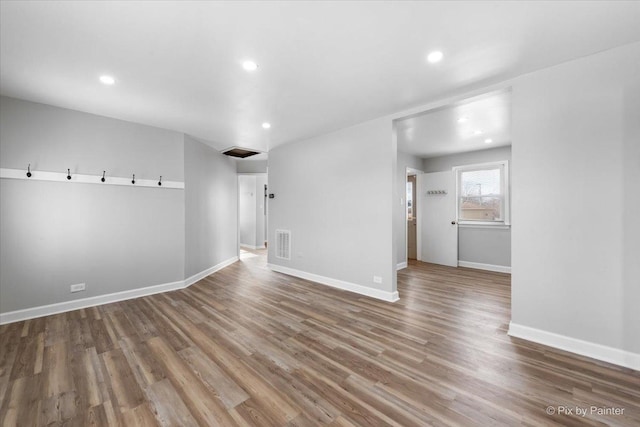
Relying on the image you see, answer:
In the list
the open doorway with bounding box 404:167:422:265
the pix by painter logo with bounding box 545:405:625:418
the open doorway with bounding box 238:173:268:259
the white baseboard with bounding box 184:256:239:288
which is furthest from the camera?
the open doorway with bounding box 238:173:268:259

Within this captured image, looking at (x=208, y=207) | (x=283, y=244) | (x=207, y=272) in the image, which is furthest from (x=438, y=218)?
(x=207, y=272)

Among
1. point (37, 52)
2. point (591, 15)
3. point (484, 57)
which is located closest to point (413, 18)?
point (484, 57)

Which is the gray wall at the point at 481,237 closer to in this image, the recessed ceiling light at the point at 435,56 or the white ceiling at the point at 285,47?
the white ceiling at the point at 285,47

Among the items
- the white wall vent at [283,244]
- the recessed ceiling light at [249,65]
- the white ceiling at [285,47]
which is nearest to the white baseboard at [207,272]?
the white wall vent at [283,244]

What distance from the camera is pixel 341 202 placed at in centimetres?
428

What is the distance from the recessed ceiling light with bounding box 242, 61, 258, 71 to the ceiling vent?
127 inches

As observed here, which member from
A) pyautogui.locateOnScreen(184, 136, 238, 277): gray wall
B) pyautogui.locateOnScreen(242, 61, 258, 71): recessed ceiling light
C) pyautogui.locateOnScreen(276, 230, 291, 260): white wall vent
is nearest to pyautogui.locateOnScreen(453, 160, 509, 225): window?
pyautogui.locateOnScreen(276, 230, 291, 260): white wall vent

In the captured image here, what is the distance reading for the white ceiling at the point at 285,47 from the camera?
1742 millimetres

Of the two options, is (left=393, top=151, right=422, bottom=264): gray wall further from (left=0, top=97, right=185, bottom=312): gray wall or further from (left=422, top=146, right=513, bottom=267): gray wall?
(left=0, top=97, right=185, bottom=312): gray wall

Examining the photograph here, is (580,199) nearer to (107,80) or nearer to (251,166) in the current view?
(107,80)

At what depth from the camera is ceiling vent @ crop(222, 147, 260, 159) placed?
222 inches

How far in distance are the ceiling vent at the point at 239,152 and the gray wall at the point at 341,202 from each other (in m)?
0.71

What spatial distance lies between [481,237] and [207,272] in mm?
6006

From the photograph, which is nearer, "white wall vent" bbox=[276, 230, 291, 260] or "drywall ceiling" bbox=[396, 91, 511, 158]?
"drywall ceiling" bbox=[396, 91, 511, 158]
